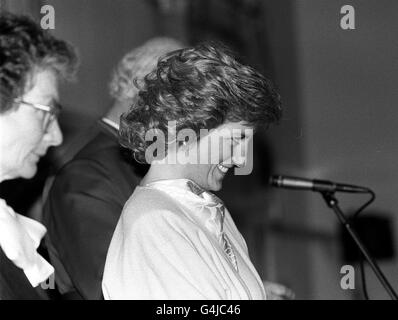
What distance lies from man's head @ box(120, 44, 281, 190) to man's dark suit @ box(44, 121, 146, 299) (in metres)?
0.20

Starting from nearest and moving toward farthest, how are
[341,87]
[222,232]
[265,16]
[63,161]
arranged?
1. [222,232]
2. [63,161]
3. [341,87]
4. [265,16]

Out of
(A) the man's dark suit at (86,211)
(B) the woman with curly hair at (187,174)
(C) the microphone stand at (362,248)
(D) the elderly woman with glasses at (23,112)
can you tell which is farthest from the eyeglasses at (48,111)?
(C) the microphone stand at (362,248)

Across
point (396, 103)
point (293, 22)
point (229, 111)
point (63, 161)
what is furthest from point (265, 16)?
point (229, 111)

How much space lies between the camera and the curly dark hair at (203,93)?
3.88 feet

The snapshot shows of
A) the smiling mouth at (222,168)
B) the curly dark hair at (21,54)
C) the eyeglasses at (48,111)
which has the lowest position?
the smiling mouth at (222,168)

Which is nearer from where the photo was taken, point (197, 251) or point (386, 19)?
point (197, 251)

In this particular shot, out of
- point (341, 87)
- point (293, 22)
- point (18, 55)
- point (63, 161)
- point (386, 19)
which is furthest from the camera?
point (293, 22)

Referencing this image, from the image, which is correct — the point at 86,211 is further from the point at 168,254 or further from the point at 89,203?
the point at 168,254

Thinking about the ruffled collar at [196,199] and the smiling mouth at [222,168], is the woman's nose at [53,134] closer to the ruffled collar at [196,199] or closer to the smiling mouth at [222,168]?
the ruffled collar at [196,199]

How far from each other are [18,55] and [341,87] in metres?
1.21

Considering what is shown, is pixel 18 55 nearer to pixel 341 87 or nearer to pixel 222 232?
pixel 222 232

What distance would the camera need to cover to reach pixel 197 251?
1156 millimetres
